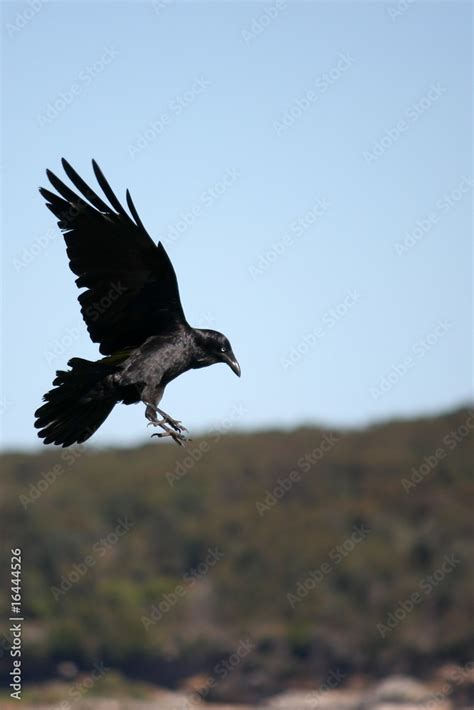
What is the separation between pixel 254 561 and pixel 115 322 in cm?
5028

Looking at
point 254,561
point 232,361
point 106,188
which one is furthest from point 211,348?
point 254,561

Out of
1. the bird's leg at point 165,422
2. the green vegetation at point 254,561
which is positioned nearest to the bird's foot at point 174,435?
the bird's leg at point 165,422

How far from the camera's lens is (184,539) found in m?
62.7

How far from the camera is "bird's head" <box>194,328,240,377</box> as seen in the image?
10578 millimetres

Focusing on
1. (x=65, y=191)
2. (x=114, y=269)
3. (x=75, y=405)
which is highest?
(x=65, y=191)

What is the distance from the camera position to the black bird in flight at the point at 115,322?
1034cm

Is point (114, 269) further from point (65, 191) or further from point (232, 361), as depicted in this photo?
point (232, 361)

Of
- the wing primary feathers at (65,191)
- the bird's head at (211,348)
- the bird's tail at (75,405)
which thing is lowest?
the bird's head at (211,348)

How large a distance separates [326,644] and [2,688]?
12.6m

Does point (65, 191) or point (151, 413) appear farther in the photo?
point (65, 191)

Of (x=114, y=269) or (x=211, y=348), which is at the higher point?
(x=114, y=269)

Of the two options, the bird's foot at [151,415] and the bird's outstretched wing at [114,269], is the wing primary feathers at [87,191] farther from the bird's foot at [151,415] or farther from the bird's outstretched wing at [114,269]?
the bird's foot at [151,415]

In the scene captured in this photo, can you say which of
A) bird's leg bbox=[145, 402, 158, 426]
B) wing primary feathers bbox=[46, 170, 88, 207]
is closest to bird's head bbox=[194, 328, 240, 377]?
bird's leg bbox=[145, 402, 158, 426]

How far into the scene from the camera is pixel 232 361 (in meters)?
10.7
